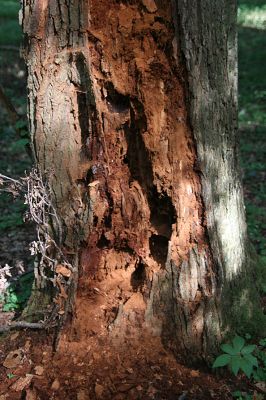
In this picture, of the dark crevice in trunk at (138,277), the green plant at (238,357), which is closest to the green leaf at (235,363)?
the green plant at (238,357)

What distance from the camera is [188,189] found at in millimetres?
2896

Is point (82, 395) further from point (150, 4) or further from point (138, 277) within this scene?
point (150, 4)

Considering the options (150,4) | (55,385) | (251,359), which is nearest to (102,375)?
(55,385)

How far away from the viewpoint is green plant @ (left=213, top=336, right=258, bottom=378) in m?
2.80

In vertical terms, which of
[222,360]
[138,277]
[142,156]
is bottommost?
[222,360]

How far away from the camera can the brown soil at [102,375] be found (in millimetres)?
2898

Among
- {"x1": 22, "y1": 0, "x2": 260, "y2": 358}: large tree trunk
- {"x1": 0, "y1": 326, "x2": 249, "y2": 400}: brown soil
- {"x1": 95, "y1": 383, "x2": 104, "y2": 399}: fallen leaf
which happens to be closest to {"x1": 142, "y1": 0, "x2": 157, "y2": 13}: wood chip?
{"x1": 22, "y1": 0, "x2": 260, "y2": 358}: large tree trunk

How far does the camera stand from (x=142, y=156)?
2922 millimetres

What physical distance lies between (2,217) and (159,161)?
3780 mm

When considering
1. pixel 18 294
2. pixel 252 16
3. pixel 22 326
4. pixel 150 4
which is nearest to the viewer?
pixel 150 4

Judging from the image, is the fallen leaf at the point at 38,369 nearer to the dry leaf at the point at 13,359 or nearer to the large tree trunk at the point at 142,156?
the dry leaf at the point at 13,359

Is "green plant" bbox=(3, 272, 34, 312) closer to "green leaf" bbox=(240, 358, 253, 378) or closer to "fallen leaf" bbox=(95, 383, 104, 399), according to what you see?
"fallen leaf" bbox=(95, 383, 104, 399)

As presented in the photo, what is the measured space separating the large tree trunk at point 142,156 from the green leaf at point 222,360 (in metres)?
0.23

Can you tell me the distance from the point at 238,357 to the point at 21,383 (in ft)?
4.73
